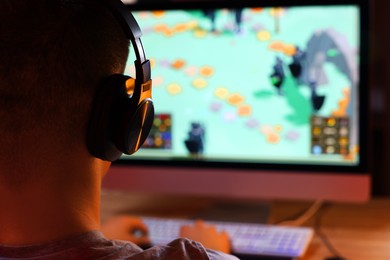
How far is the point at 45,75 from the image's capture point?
24.4 inches

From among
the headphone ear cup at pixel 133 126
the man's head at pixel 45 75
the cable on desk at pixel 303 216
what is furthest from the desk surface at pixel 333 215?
the man's head at pixel 45 75

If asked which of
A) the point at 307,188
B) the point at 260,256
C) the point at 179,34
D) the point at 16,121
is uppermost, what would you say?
the point at 179,34

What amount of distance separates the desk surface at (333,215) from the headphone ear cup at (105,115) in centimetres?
56

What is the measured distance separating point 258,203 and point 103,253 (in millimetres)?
866

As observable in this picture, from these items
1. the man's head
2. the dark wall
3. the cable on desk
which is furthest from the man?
the dark wall

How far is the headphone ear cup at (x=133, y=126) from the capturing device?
2.25 feet

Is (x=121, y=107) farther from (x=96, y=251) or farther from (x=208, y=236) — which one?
(x=208, y=236)

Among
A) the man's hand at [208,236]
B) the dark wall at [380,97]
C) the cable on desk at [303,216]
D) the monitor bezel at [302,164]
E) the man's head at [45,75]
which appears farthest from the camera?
the dark wall at [380,97]

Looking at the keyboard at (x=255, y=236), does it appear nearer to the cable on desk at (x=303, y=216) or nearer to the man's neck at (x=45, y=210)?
the cable on desk at (x=303, y=216)

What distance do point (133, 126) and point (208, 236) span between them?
44 cm

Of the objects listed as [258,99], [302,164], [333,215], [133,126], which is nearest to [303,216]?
[333,215]

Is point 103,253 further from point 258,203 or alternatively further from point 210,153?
point 258,203

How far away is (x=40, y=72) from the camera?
62 centimetres

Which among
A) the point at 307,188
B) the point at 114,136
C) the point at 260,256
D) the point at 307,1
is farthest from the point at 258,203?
the point at 114,136
